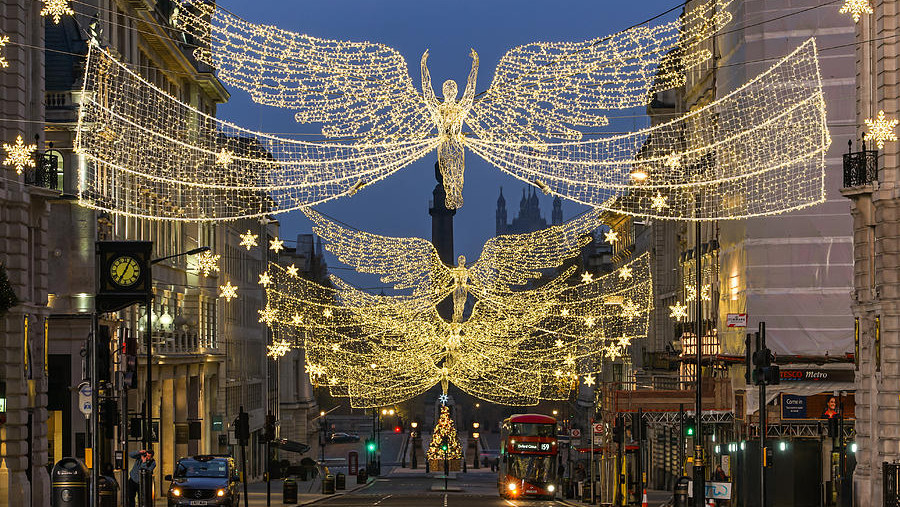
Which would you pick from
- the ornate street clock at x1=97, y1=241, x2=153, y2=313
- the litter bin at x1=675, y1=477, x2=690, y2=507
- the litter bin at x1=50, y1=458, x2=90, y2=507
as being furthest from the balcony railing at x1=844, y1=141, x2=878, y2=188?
the litter bin at x1=50, y1=458, x2=90, y2=507

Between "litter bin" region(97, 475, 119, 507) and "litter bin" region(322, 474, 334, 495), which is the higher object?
"litter bin" region(97, 475, 119, 507)

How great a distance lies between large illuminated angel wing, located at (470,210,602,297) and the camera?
51219 millimetres

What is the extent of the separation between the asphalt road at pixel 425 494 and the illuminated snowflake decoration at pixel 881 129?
22.0 meters

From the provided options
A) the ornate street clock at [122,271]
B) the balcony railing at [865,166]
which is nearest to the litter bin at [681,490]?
the balcony railing at [865,166]

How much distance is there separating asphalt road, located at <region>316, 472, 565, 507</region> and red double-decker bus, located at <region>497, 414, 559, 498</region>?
756 millimetres

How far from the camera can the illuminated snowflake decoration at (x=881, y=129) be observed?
105ft

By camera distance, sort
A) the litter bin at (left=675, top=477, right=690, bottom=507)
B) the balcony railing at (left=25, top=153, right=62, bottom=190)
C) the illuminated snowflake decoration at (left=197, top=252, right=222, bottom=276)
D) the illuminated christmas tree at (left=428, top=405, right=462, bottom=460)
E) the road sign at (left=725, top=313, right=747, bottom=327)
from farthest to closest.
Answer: the illuminated christmas tree at (left=428, top=405, right=462, bottom=460), the illuminated snowflake decoration at (left=197, top=252, right=222, bottom=276), the road sign at (left=725, top=313, right=747, bottom=327), the litter bin at (left=675, top=477, right=690, bottom=507), the balcony railing at (left=25, top=153, right=62, bottom=190)

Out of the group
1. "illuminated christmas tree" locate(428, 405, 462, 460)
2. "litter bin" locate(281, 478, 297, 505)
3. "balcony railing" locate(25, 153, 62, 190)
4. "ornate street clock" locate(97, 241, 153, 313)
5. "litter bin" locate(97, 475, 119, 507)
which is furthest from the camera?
"illuminated christmas tree" locate(428, 405, 462, 460)

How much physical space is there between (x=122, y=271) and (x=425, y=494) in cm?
3508

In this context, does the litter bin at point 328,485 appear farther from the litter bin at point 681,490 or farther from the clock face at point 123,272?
the clock face at point 123,272

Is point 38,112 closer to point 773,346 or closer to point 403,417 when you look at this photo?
point 773,346

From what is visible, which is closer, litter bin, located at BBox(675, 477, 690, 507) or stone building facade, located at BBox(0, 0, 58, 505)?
stone building facade, located at BBox(0, 0, 58, 505)

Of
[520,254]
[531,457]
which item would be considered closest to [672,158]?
[520,254]

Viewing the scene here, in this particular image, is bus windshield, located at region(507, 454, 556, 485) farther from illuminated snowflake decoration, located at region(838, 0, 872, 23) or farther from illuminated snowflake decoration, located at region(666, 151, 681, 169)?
illuminated snowflake decoration, located at region(838, 0, 872, 23)
